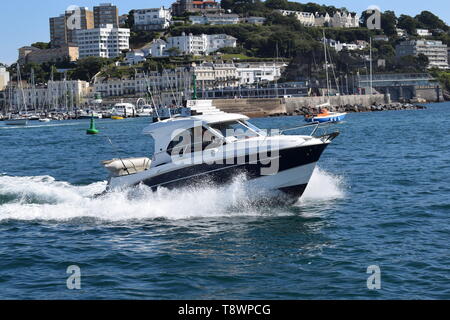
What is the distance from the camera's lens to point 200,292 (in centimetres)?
1073

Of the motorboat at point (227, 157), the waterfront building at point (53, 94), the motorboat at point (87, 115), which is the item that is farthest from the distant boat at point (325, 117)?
the waterfront building at point (53, 94)

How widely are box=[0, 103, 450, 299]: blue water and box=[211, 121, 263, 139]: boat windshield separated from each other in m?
1.41

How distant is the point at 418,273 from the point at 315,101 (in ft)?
347

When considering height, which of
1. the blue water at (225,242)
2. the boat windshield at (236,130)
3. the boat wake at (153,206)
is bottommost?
the blue water at (225,242)

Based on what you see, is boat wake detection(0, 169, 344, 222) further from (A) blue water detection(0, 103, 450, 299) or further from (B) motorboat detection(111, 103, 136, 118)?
(B) motorboat detection(111, 103, 136, 118)

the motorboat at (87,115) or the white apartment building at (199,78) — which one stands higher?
the white apartment building at (199,78)

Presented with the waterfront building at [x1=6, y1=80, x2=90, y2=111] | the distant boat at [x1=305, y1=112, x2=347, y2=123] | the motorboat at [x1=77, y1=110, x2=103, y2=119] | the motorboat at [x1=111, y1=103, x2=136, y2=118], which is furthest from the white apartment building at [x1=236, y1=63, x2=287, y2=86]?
the distant boat at [x1=305, y1=112, x2=347, y2=123]

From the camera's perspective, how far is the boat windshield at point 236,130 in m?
16.6

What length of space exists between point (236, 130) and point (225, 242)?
394cm

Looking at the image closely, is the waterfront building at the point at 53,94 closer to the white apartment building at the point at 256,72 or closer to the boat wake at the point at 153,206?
the white apartment building at the point at 256,72

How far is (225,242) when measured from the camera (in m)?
13.7

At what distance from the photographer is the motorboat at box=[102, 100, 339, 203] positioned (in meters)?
15.9

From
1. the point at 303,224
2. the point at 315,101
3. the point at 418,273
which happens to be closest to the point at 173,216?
the point at 303,224
